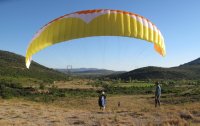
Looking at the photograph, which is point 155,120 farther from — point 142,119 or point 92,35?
point 92,35

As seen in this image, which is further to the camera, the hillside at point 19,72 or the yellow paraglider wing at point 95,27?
the hillside at point 19,72

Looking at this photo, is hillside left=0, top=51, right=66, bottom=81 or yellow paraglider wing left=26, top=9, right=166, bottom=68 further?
hillside left=0, top=51, right=66, bottom=81

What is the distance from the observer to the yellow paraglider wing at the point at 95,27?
631 inches

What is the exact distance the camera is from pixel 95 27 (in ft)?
52.5

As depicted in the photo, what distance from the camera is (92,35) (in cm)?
1582

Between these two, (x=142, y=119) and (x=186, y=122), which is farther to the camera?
(x=142, y=119)

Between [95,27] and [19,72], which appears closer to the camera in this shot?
[95,27]

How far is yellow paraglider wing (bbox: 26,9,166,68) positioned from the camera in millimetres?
16016

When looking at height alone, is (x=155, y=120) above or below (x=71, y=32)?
below

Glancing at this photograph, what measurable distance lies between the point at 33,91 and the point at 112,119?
35.7 m

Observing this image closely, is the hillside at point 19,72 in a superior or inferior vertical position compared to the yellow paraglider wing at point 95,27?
superior

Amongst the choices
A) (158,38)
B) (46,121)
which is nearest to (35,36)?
(46,121)

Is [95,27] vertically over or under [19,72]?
under

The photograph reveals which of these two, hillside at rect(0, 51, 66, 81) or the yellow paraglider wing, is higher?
hillside at rect(0, 51, 66, 81)
